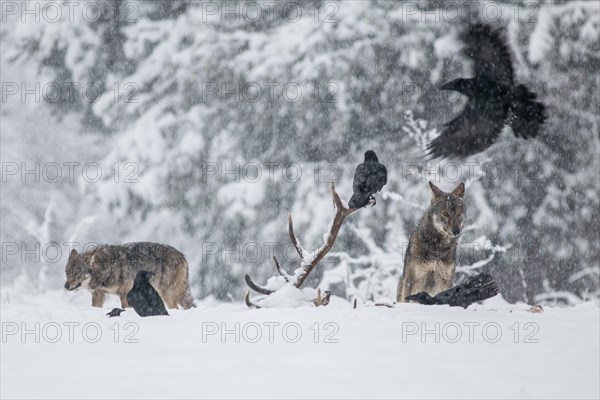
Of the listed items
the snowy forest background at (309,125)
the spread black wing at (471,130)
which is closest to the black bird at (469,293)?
the spread black wing at (471,130)

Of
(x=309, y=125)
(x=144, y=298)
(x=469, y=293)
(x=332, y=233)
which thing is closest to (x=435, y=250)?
(x=469, y=293)

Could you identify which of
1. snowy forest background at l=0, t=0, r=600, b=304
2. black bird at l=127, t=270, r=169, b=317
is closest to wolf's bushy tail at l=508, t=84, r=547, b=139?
black bird at l=127, t=270, r=169, b=317

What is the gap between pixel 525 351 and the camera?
124 inches

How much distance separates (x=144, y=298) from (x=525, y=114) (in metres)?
2.08

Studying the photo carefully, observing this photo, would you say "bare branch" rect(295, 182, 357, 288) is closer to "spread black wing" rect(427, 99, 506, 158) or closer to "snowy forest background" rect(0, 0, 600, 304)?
"spread black wing" rect(427, 99, 506, 158)

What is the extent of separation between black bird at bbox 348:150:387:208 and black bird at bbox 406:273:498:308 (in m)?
0.60

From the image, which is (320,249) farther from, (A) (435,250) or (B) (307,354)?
(A) (435,250)

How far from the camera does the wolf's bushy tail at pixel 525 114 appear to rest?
3.94 meters

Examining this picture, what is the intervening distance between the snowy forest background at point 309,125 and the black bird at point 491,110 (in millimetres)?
8152

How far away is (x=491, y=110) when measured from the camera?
4000 millimetres

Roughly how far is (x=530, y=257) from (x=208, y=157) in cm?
567

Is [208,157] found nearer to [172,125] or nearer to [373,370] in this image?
[172,125]

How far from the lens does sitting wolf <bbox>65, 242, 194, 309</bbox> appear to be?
6980 mm

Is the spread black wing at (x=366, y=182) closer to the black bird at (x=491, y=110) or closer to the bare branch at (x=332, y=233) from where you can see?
the bare branch at (x=332, y=233)
